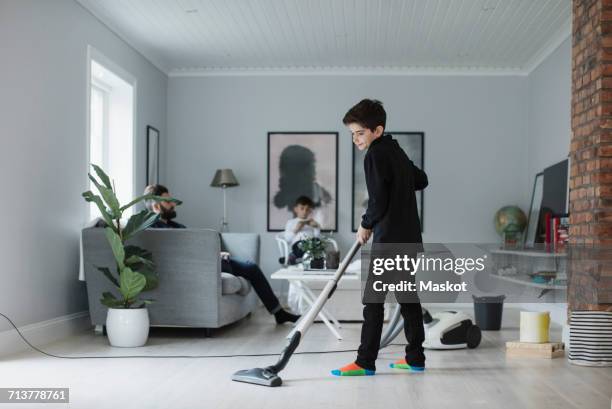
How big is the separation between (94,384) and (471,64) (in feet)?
19.0

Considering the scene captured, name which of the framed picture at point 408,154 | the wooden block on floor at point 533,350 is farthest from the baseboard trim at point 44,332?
the framed picture at point 408,154

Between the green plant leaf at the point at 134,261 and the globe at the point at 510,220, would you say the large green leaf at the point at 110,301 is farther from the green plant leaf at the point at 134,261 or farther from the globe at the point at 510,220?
the globe at the point at 510,220

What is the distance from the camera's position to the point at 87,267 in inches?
200

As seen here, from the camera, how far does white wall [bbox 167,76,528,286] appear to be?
8211 mm

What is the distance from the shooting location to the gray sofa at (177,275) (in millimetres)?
4984

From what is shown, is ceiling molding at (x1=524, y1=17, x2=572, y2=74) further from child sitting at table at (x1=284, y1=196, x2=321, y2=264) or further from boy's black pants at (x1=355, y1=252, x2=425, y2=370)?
boy's black pants at (x1=355, y1=252, x2=425, y2=370)

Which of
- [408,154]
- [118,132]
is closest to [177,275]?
Answer: [118,132]

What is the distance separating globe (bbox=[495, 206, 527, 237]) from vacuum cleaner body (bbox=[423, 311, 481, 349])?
3.00 m

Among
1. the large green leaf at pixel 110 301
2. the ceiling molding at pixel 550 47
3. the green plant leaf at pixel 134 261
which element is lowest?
the large green leaf at pixel 110 301

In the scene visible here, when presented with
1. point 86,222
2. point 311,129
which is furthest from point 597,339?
point 311,129

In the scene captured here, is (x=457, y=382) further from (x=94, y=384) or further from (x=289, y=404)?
(x=94, y=384)

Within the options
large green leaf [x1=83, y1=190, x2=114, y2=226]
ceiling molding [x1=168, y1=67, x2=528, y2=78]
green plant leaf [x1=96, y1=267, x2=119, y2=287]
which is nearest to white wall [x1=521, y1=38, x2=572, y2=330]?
ceiling molding [x1=168, y1=67, x2=528, y2=78]

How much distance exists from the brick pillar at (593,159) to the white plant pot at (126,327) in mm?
2638

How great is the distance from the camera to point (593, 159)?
4.45 meters
